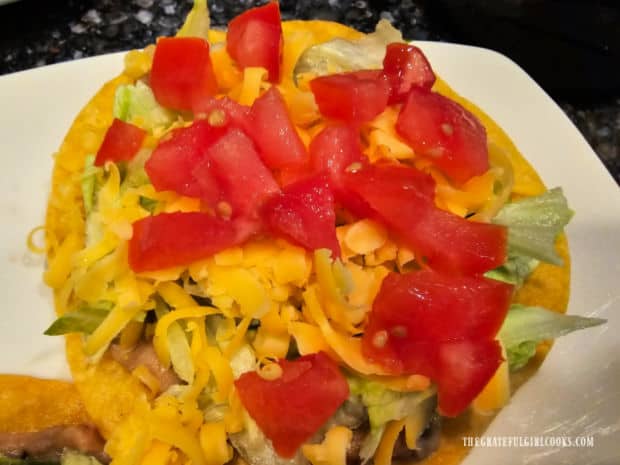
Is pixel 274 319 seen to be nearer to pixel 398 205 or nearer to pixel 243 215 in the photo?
pixel 243 215

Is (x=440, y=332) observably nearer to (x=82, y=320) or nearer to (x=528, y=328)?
(x=528, y=328)

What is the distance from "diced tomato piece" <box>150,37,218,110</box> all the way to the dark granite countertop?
3.15 ft

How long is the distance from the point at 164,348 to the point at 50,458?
412 millimetres

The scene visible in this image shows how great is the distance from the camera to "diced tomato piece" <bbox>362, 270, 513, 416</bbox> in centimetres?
Answer: 148

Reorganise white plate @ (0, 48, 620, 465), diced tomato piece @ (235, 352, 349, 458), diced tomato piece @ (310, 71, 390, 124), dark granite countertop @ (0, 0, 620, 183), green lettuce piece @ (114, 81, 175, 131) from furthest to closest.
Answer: dark granite countertop @ (0, 0, 620, 183) < green lettuce piece @ (114, 81, 175, 131) < white plate @ (0, 48, 620, 465) < diced tomato piece @ (310, 71, 390, 124) < diced tomato piece @ (235, 352, 349, 458)

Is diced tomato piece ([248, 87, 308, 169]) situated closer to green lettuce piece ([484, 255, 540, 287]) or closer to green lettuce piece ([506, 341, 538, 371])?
green lettuce piece ([484, 255, 540, 287])

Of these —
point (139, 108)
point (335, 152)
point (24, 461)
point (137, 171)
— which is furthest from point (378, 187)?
point (24, 461)

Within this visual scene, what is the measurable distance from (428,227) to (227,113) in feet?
1.76

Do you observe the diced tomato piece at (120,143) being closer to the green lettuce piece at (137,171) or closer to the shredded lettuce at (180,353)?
the green lettuce piece at (137,171)

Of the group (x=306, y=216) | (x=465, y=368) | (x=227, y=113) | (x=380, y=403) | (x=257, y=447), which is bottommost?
(x=257, y=447)

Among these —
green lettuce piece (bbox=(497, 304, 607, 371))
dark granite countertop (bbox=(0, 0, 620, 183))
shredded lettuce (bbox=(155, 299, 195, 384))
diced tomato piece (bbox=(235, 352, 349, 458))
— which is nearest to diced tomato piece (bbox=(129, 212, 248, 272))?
shredded lettuce (bbox=(155, 299, 195, 384))

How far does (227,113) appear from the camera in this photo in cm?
167

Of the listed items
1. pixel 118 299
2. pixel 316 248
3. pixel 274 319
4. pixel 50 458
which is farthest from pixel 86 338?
pixel 316 248

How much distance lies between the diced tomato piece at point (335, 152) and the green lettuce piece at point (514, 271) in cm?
44
